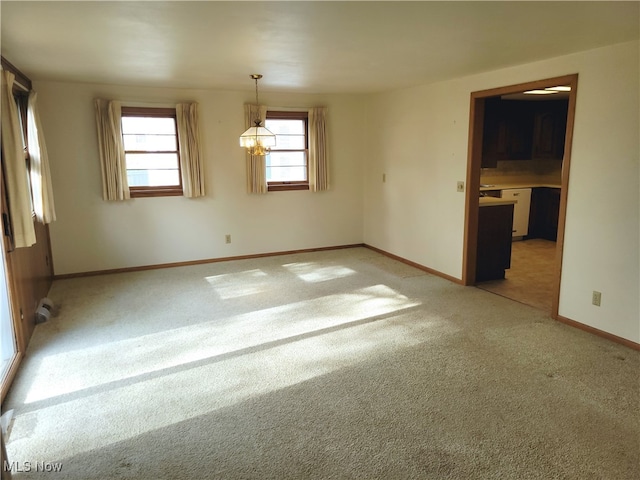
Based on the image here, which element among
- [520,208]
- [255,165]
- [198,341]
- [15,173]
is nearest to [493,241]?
[520,208]

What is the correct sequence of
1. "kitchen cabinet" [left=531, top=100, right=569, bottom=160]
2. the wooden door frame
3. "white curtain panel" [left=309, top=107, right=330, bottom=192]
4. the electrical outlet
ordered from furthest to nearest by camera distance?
"kitchen cabinet" [left=531, top=100, right=569, bottom=160] → "white curtain panel" [left=309, top=107, right=330, bottom=192] → the wooden door frame → the electrical outlet

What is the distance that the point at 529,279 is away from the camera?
5.07m

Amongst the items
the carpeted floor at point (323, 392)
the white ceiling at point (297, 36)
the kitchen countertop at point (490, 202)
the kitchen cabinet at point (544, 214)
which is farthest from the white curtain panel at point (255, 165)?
the kitchen cabinet at point (544, 214)

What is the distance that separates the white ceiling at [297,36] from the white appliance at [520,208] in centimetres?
315

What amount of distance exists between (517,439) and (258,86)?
15.1 feet

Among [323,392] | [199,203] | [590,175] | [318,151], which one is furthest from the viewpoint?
[318,151]

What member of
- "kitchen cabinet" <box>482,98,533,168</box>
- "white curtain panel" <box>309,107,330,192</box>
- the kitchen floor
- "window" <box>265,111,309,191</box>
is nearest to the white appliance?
the kitchen floor

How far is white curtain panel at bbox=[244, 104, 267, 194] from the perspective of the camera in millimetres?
5823

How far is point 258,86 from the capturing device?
17.4 feet

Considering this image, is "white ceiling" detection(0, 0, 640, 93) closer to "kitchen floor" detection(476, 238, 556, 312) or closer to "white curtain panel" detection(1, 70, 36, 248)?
"white curtain panel" detection(1, 70, 36, 248)

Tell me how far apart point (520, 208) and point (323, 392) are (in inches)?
221

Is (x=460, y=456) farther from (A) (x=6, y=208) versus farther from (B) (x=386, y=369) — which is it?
(A) (x=6, y=208)

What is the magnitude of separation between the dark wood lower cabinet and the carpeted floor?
1.99 ft

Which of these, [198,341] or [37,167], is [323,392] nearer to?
[198,341]
